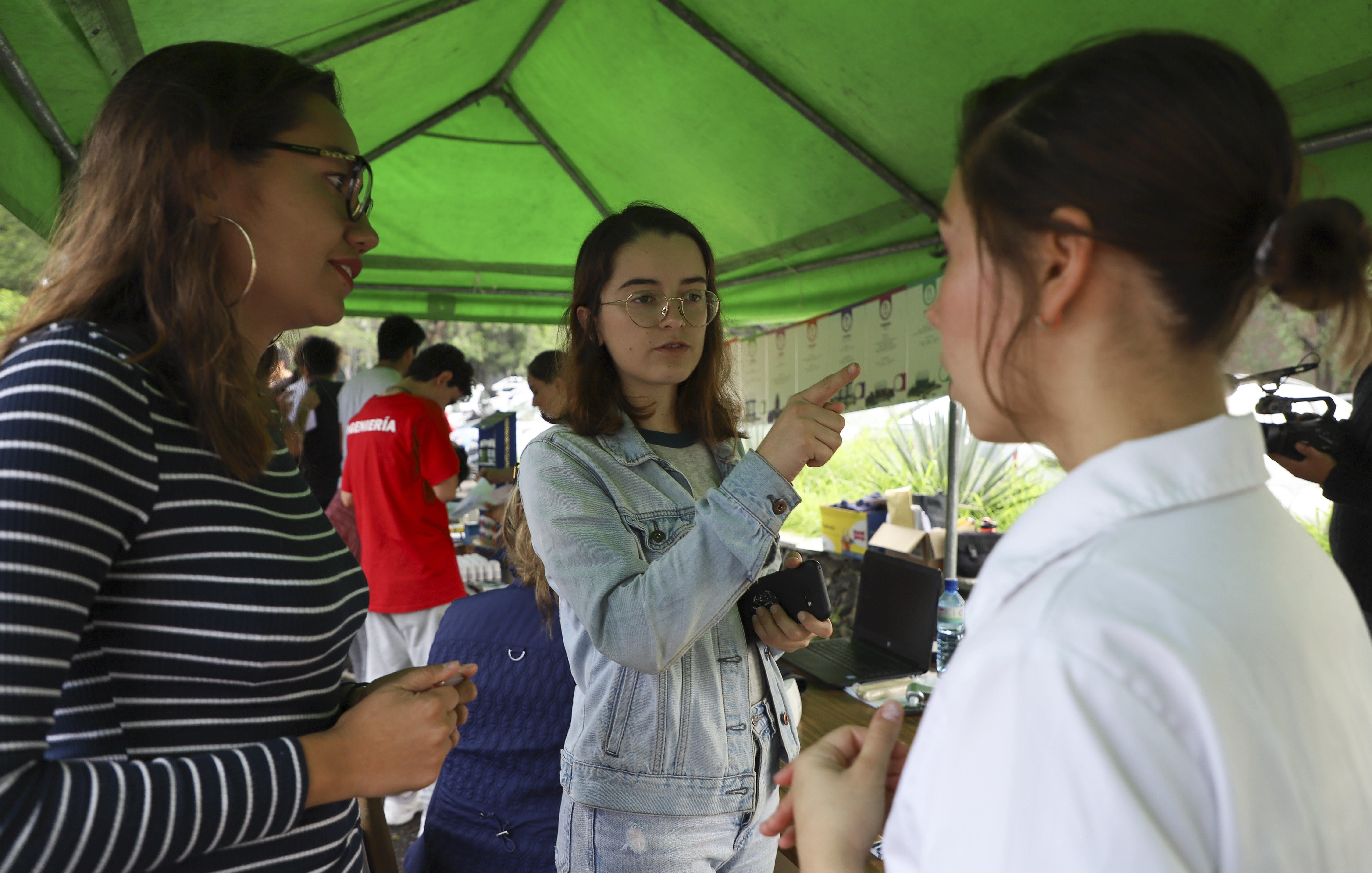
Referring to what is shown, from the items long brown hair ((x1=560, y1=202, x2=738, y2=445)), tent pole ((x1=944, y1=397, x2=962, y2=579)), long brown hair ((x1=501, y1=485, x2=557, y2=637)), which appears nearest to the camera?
long brown hair ((x1=560, y1=202, x2=738, y2=445))

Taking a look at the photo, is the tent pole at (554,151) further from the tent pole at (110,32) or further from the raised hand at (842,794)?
the raised hand at (842,794)

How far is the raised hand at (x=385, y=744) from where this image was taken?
78 cm

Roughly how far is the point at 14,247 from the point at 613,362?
1486 millimetres

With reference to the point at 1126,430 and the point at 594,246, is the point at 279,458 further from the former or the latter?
the point at 1126,430

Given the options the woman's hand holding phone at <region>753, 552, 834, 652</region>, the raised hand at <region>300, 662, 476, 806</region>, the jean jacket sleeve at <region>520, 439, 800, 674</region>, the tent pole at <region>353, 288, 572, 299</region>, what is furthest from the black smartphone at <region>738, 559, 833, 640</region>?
the tent pole at <region>353, 288, 572, 299</region>

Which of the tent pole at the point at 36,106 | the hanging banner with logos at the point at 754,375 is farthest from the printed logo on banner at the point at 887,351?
the tent pole at the point at 36,106

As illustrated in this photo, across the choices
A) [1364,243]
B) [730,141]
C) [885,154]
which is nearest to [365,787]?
[1364,243]

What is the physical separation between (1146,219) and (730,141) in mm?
3167

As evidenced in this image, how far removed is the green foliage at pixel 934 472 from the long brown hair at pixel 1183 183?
3848mm

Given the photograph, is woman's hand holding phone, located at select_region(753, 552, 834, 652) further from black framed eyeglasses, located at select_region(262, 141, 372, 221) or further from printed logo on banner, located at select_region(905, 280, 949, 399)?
printed logo on banner, located at select_region(905, 280, 949, 399)

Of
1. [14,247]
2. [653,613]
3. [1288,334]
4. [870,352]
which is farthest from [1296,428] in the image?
[14,247]

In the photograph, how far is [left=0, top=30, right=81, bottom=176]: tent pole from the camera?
1708mm

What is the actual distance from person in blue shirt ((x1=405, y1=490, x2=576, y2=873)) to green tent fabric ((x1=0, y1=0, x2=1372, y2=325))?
4.44 feet

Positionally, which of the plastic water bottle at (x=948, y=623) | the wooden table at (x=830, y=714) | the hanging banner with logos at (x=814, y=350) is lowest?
the wooden table at (x=830, y=714)
